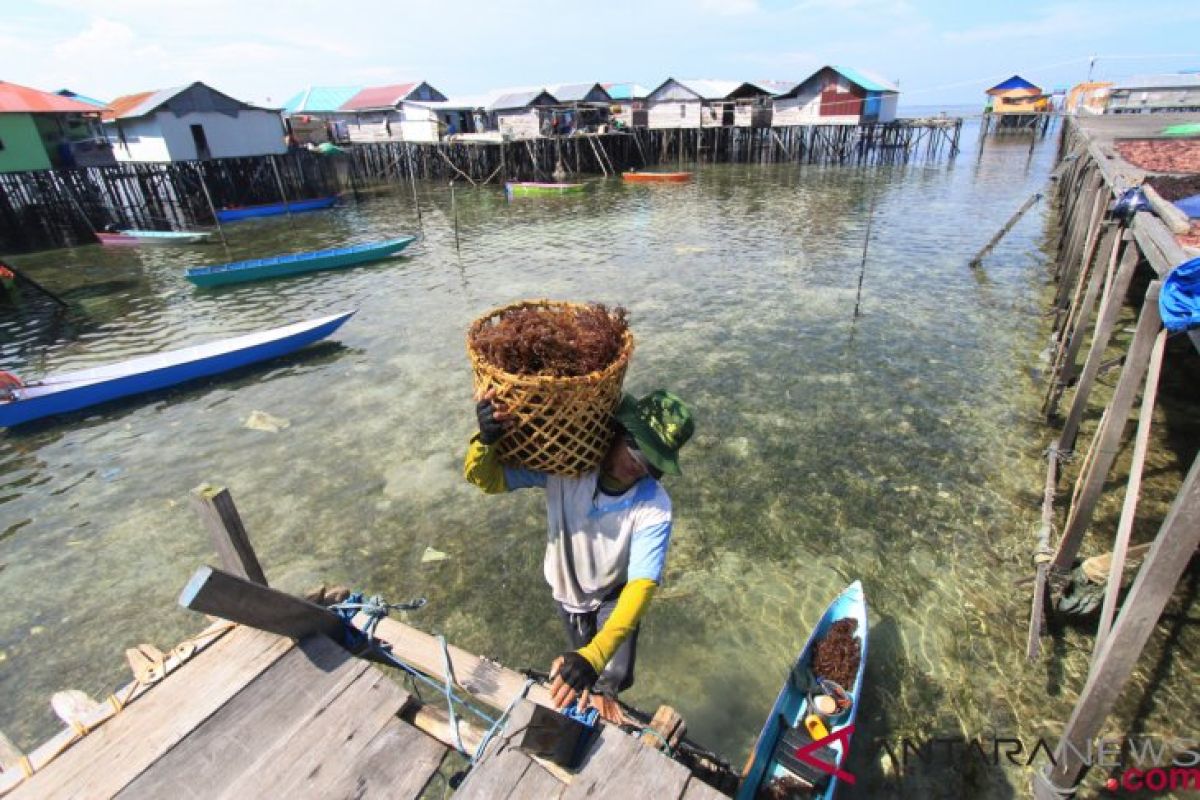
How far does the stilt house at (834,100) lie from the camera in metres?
44.8

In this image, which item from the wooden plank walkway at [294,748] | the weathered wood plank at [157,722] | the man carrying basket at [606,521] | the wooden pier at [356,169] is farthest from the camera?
the wooden pier at [356,169]

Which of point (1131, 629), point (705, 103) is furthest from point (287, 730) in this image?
point (705, 103)

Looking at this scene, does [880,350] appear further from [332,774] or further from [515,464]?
[332,774]

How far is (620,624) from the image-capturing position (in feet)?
9.72

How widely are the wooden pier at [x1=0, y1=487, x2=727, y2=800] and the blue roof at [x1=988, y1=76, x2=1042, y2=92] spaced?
82135 mm

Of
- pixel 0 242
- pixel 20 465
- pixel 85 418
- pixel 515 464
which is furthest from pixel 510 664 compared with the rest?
pixel 0 242

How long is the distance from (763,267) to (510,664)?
16543 mm

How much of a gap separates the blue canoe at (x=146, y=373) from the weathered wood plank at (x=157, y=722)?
448 inches

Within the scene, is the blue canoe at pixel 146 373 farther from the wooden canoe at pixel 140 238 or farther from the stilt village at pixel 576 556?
the wooden canoe at pixel 140 238

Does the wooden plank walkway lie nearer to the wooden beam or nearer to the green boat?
the wooden beam

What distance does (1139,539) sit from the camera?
7105mm

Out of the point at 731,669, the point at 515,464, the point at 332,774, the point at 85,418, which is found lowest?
the point at 731,669

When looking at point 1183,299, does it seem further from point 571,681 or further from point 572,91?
point 572,91

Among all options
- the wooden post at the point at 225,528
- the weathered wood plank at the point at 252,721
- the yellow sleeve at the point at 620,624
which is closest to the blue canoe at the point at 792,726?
the yellow sleeve at the point at 620,624
